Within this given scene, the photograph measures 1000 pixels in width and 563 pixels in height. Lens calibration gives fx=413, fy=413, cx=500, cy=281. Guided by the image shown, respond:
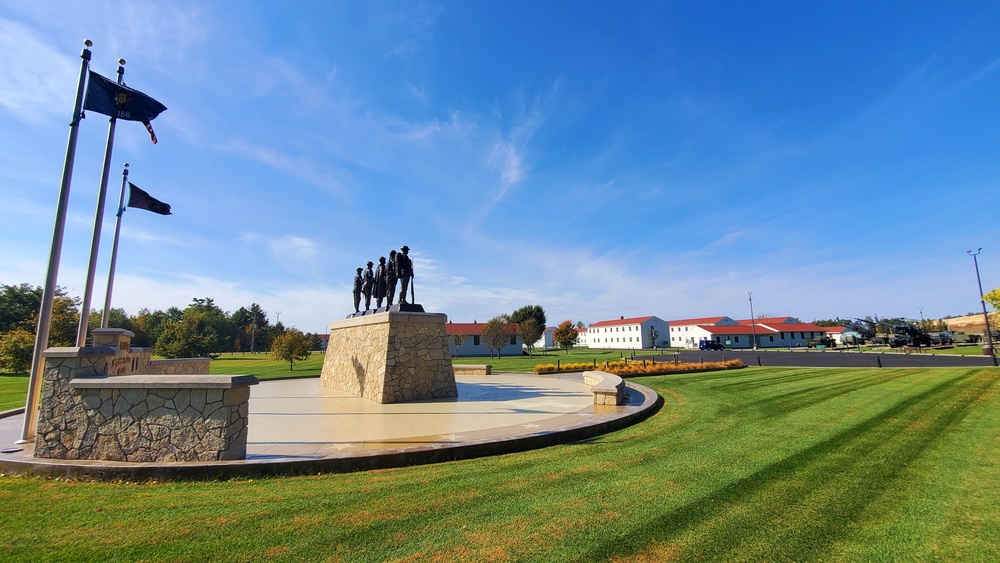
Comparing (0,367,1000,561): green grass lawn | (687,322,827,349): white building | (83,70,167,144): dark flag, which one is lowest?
(0,367,1000,561): green grass lawn

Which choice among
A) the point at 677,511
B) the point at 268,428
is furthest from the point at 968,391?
the point at 268,428

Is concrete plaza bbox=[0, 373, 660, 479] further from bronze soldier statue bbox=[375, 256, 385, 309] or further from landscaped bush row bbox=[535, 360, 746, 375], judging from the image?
landscaped bush row bbox=[535, 360, 746, 375]

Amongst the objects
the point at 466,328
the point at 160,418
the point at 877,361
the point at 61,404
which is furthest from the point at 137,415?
the point at 466,328

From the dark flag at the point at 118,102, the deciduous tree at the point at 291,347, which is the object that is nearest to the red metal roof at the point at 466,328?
the deciduous tree at the point at 291,347

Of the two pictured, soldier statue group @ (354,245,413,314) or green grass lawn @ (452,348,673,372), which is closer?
soldier statue group @ (354,245,413,314)

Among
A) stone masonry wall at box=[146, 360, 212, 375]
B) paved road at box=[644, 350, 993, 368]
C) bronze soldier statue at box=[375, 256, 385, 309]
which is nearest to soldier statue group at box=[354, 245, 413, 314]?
bronze soldier statue at box=[375, 256, 385, 309]

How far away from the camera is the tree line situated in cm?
2408

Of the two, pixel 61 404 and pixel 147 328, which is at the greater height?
pixel 147 328

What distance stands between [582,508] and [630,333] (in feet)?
237

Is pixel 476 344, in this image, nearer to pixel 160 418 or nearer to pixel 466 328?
pixel 466 328

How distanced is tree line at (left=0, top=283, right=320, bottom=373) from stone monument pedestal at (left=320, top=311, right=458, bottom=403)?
17.9 meters

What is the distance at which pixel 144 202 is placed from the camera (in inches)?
380

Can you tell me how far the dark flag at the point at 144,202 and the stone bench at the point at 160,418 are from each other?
20.7 ft

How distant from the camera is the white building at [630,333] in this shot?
2702 inches
